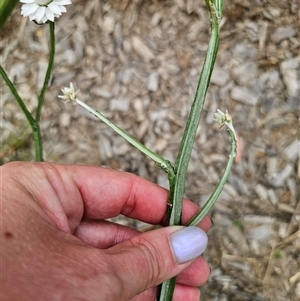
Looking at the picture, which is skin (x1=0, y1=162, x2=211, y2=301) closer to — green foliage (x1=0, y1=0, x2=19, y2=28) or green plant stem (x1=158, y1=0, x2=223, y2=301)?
green plant stem (x1=158, y1=0, x2=223, y2=301)

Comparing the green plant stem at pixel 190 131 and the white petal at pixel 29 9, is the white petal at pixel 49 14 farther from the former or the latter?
the green plant stem at pixel 190 131

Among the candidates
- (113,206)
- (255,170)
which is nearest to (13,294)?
(113,206)

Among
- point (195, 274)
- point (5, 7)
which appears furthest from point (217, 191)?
point (5, 7)

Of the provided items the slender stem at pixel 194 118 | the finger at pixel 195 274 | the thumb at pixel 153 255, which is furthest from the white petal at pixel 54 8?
the finger at pixel 195 274

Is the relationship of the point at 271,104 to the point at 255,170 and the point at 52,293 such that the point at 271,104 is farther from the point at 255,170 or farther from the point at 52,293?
the point at 52,293

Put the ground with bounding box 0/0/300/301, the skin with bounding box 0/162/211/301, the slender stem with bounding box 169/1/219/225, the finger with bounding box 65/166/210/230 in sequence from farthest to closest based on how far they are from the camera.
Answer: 1. the ground with bounding box 0/0/300/301
2. the finger with bounding box 65/166/210/230
3. the slender stem with bounding box 169/1/219/225
4. the skin with bounding box 0/162/211/301

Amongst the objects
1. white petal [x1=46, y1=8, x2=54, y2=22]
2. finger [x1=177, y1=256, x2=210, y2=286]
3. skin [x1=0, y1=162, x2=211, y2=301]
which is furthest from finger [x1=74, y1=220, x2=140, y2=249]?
white petal [x1=46, y1=8, x2=54, y2=22]
